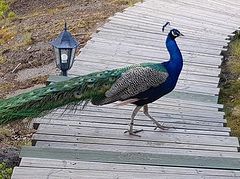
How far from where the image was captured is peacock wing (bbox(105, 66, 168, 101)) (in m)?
6.12

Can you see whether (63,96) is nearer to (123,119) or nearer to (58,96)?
(58,96)

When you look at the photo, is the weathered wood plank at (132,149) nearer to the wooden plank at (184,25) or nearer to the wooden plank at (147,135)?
the wooden plank at (147,135)

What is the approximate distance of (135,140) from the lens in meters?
6.18

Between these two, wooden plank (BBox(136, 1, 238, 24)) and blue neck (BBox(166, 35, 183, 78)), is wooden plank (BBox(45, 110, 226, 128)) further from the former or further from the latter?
wooden plank (BBox(136, 1, 238, 24))

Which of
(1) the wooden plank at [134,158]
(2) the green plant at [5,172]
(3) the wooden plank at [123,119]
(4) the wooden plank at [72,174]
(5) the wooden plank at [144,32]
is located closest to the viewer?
(4) the wooden plank at [72,174]

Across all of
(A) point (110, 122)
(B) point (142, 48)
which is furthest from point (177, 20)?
(A) point (110, 122)

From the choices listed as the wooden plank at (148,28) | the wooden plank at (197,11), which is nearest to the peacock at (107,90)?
the wooden plank at (148,28)

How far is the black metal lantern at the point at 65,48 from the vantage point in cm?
732

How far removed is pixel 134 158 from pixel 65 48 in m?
2.06

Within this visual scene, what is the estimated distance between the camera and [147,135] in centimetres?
632

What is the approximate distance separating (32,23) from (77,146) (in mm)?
7188

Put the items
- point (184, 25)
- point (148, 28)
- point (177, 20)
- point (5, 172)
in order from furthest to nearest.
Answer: point (177, 20), point (184, 25), point (148, 28), point (5, 172)

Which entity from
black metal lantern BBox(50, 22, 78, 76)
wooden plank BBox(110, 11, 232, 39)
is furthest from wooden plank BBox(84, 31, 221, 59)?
black metal lantern BBox(50, 22, 78, 76)

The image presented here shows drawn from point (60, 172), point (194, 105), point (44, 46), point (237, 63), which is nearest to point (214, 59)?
point (237, 63)
